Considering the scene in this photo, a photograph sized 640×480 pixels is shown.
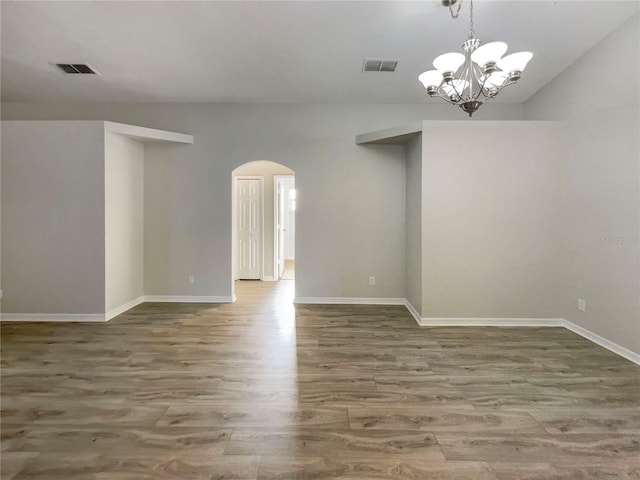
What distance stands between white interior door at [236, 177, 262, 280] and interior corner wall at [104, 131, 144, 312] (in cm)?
242

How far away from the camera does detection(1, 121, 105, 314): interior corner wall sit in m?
4.16

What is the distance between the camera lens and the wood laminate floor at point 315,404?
1.79 meters

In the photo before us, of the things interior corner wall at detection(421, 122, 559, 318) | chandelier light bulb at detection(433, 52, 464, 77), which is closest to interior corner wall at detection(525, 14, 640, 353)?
interior corner wall at detection(421, 122, 559, 318)

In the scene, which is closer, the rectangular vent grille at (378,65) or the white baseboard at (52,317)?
the rectangular vent grille at (378,65)

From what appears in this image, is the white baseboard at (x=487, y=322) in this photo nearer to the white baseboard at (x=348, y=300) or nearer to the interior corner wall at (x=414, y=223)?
the interior corner wall at (x=414, y=223)

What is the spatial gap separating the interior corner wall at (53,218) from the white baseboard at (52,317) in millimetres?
46

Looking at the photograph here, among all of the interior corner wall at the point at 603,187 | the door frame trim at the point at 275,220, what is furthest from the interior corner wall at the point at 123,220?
the interior corner wall at the point at 603,187

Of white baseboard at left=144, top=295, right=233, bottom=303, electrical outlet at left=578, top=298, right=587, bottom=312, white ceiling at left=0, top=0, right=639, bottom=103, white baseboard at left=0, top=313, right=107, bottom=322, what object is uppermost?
white ceiling at left=0, top=0, right=639, bottom=103

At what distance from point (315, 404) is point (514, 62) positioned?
2.99 meters

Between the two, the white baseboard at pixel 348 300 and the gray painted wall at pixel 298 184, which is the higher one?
the gray painted wall at pixel 298 184

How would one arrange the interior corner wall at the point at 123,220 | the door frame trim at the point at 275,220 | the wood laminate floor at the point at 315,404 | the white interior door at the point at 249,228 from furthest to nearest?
1. the white interior door at the point at 249,228
2. the door frame trim at the point at 275,220
3. the interior corner wall at the point at 123,220
4. the wood laminate floor at the point at 315,404

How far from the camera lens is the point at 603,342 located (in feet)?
11.4

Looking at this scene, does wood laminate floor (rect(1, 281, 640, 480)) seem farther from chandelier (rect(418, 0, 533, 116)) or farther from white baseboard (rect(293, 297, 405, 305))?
chandelier (rect(418, 0, 533, 116))

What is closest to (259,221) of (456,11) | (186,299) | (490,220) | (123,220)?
(186,299)
